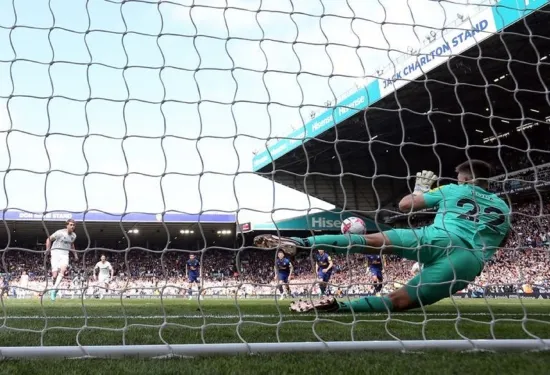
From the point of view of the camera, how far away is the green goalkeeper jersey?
158 inches

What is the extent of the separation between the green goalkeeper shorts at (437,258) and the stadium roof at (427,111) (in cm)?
46

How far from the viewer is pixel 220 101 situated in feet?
10.2

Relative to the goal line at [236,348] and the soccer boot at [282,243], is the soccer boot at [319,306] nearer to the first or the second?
the soccer boot at [282,243]

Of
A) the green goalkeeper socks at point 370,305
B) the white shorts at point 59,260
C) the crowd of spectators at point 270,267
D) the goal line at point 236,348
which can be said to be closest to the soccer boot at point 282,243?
the green goalkeeper socks at point 370,305

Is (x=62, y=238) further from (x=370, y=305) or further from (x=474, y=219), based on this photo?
(x=474, y=219)

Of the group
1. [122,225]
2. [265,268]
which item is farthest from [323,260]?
[265,268]

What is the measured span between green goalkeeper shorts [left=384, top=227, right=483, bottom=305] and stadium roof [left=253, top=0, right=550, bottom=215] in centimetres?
46

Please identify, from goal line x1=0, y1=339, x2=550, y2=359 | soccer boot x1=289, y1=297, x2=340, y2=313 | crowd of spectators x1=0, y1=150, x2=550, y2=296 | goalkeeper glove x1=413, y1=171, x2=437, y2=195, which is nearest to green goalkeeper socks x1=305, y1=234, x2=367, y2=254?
goalkeeper glove x1=413, y1=171, x2=437, y2=195

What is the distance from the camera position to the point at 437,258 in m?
4.14

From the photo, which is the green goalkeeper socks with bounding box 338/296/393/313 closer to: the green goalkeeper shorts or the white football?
the green goalkeeper shorts

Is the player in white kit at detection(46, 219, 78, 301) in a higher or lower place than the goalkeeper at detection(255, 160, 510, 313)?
higher

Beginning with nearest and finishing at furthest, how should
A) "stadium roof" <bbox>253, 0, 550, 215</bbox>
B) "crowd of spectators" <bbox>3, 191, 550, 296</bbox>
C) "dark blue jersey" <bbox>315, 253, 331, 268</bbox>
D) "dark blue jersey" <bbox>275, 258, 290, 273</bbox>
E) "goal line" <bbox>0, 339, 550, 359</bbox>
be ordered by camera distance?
"goal line" <bbox>0, 339, 550, 359</bbox>, "stadium roof" <bbox>253, 0, 550, 215</bbox>, "dark blue jersey" <bbox>315, 253, 331, 268</bbox>, "dark blue jersey" <bbox>275, 258, 290, 273</bbox>, "crowd of spectators" <bbox>3, 191, 550, 296</bbox>

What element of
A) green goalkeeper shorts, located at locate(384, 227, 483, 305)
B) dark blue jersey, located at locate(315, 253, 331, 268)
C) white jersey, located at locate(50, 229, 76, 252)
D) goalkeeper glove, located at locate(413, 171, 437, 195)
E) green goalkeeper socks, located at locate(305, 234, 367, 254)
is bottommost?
green goalkeeper shorts, located at locate(384, 227, 483, 305)

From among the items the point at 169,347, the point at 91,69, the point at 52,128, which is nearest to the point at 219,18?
the point at 91,69
